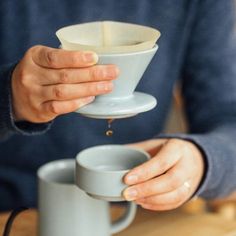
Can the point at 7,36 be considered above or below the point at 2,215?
above

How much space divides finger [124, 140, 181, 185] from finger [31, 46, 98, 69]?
0.13 meters

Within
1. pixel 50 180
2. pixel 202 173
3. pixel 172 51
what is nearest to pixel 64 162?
pixel 50 180

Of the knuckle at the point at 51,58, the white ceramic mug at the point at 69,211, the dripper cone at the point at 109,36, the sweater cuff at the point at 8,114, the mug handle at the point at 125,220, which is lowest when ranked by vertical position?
the mug handle at the point at 125,220

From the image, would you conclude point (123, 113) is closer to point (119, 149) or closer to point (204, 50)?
point (119, 149)

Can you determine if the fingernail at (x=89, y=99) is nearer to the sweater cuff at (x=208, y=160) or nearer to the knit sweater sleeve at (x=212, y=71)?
the sweater cuff at (x=208, y=160)

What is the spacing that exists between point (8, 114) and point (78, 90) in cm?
12

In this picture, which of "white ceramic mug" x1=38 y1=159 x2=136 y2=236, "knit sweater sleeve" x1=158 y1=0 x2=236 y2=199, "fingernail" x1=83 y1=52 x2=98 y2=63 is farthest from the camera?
"knit sweater sleeve" x1=158 y1=0 x2=236 y2=199

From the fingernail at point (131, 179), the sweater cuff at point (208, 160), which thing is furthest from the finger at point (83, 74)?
the sweater cuff at point (208, 160)

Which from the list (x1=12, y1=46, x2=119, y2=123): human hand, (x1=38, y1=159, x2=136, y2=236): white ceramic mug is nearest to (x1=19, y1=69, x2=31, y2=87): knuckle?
(x1=12, y1=46, x2=119, y2=123): human hand

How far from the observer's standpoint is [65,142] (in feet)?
2.76

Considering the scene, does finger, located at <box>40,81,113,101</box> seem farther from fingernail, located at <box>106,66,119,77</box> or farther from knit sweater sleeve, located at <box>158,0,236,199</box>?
knit sweater sleeve, located at <box>158,0,236,199</box>

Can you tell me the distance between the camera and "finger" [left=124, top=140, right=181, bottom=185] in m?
0.56

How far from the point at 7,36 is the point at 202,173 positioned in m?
0.31

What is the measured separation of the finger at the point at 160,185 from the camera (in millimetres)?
562
